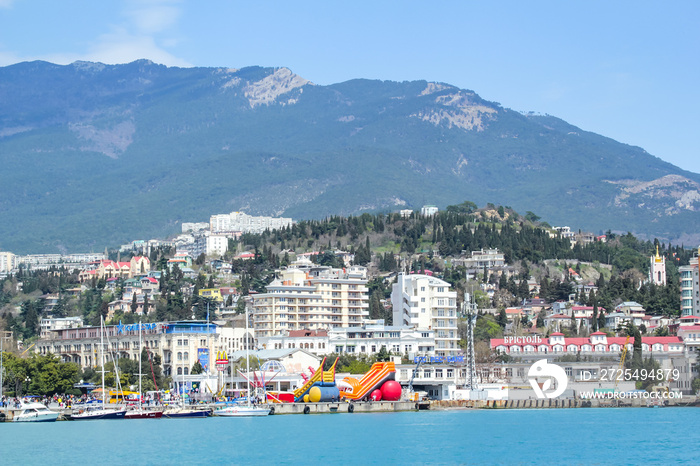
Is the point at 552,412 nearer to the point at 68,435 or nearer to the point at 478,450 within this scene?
the point at 478,450

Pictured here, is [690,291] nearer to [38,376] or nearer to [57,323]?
[38,376]

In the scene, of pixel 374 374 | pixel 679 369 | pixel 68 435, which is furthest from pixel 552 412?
pixel 68 435

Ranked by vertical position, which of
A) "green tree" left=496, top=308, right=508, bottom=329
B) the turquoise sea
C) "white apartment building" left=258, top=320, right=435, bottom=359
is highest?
"green tree" left=496, top=308, right=508, bottom=329

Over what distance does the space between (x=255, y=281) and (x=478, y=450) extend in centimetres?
11102

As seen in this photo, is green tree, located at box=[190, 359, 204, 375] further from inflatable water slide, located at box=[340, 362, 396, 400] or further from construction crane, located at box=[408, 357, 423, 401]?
construction crane, located at box=[408, 357, 423, 401]

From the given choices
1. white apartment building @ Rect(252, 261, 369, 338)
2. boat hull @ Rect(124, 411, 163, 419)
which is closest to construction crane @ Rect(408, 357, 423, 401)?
boat hull @ Rect(124, 411, 163, 419)

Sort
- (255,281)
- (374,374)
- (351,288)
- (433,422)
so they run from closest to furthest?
(433,422)
(374,374)
(351,288)
(255,281)

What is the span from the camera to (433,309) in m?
147

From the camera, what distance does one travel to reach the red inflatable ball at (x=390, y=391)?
4545 inches

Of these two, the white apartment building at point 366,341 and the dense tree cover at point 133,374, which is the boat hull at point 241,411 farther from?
the white apartment building at point 366,341

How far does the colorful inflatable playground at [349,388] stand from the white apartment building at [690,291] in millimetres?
61815

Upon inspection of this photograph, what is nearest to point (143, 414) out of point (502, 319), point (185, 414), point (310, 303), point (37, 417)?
point (185, 414)

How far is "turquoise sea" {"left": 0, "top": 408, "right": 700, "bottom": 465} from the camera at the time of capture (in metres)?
74.2

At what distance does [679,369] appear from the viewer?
137m
